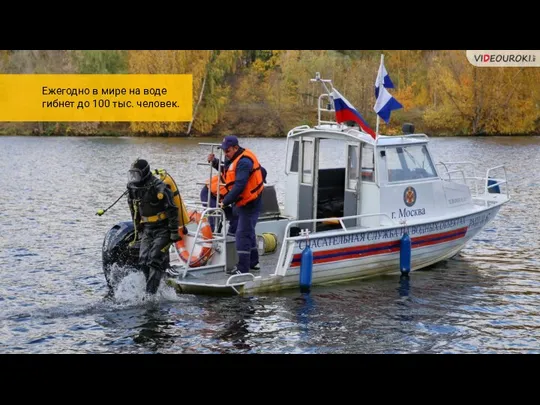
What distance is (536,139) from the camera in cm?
4412

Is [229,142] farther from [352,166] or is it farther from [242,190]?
[352,166]

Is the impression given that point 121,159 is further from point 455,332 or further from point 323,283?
point 455,332

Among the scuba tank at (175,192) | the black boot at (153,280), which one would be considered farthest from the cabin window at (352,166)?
the black boot at (153,280)

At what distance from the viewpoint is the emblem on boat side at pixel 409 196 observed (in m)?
14.8

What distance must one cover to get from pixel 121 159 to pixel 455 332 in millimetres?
24600

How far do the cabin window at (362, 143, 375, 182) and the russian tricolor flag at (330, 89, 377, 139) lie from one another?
364 mm

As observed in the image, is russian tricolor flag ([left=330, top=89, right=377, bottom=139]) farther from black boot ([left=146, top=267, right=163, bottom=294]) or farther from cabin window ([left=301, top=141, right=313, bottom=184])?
black boot ([left=146, top=267, right=163, bottom=294])

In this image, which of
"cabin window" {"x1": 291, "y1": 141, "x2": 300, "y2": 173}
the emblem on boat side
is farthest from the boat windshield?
"cabin window" {"x1": 291, "y1": 141, "x2": 300, "y2": 173}

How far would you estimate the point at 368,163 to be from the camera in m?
14.6

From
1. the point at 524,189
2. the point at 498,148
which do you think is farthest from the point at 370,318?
the point at 498,148

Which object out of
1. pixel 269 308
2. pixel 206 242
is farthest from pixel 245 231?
pixel 269 308

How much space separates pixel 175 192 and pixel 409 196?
461 centimetres

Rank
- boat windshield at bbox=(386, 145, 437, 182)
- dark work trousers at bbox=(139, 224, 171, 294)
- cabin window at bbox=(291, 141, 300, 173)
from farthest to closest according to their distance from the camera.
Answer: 1. cabin window at bbox=(291, 141, 300, 173)
2. boat windshield at bbox=(386, 145, 437, 182)
3. dark work trousers at bbox=(139, 224, 171, 294)

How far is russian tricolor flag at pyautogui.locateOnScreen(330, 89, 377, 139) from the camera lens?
14.1 m
